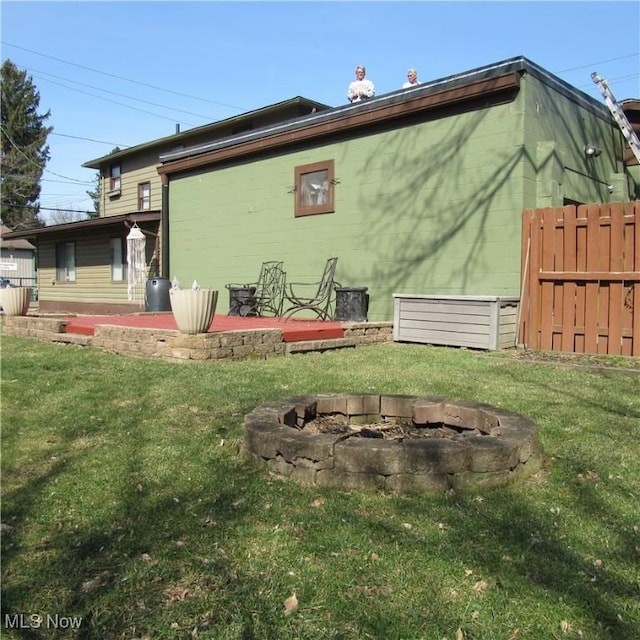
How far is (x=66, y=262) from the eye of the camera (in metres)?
18.3

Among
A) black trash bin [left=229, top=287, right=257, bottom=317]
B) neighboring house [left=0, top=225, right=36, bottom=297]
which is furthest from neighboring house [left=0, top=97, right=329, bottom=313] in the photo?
neighboring house [left=0, top=225, right=36, bottom=297]

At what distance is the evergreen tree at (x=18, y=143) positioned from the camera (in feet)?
125

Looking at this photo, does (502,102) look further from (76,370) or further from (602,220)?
(76,370)

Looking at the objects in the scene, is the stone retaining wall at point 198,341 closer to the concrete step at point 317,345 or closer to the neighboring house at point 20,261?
the concrete step at point 317,345

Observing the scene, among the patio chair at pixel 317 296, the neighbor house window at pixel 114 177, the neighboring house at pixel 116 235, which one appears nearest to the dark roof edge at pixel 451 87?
the patio chair at pixel 317 296

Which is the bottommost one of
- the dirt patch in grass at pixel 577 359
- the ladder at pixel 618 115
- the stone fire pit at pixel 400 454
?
the stone fire pit at pixel 400 454

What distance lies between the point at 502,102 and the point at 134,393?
593 centimetres

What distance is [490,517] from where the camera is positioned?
2.45 m

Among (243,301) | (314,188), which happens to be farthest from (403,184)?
(243,301)

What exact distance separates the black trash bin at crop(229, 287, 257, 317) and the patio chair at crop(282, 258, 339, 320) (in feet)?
2.10

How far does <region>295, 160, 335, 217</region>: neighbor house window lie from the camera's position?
971 centimetres

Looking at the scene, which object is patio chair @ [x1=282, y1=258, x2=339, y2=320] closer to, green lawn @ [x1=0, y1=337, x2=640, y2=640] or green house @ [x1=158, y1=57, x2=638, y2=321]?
green house @ [x1=158, y1=57, x2=638, y2=321]

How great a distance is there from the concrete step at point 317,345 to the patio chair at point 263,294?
9.59ft

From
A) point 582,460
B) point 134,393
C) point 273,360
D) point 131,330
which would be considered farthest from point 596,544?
point 131,330
